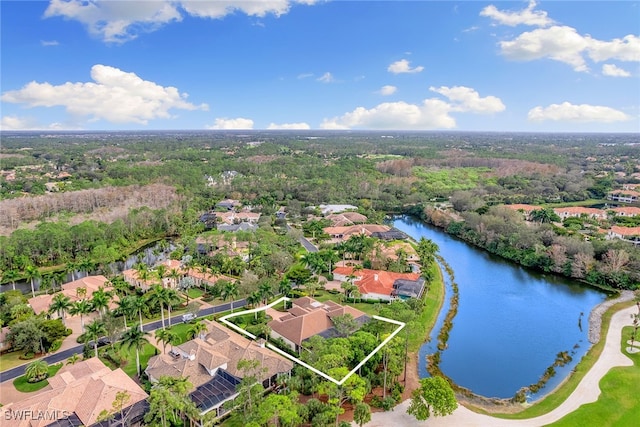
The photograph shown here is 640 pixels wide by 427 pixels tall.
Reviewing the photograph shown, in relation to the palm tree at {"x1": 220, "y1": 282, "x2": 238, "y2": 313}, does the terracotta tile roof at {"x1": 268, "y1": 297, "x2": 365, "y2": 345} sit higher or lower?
lower

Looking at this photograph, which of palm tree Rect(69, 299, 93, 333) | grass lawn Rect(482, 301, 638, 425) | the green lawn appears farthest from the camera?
the green lawn

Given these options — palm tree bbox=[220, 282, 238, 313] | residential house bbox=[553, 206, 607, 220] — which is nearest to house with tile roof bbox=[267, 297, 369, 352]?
palm tree bbox=[220, 282, 238, 313]

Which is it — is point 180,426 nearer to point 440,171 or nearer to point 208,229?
point 208,229

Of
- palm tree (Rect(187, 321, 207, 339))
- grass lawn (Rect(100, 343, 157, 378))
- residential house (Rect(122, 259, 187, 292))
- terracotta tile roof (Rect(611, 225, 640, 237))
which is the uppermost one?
terracotta tile roof (Rect(611, 225, 640, 237))

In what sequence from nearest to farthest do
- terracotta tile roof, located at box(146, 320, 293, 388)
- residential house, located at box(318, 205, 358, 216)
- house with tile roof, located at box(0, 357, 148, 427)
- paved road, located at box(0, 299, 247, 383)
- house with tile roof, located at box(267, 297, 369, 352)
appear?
house with tile roof, located at box(0, 357, 148, 427) → terracotta tile roof, located at box(146, 320, 293, 388) → paved road, located at box(0, 299, 247, 383) → house with tile roof, located at box(267, 297, 369, 352) → residential house, located at box(318, 205, 358, 216)

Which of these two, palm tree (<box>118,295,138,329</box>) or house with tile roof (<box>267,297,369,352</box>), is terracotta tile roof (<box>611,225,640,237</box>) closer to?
house with tile roof (<box>267,297,369,352</box>)

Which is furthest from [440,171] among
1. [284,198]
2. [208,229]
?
[208,229]
